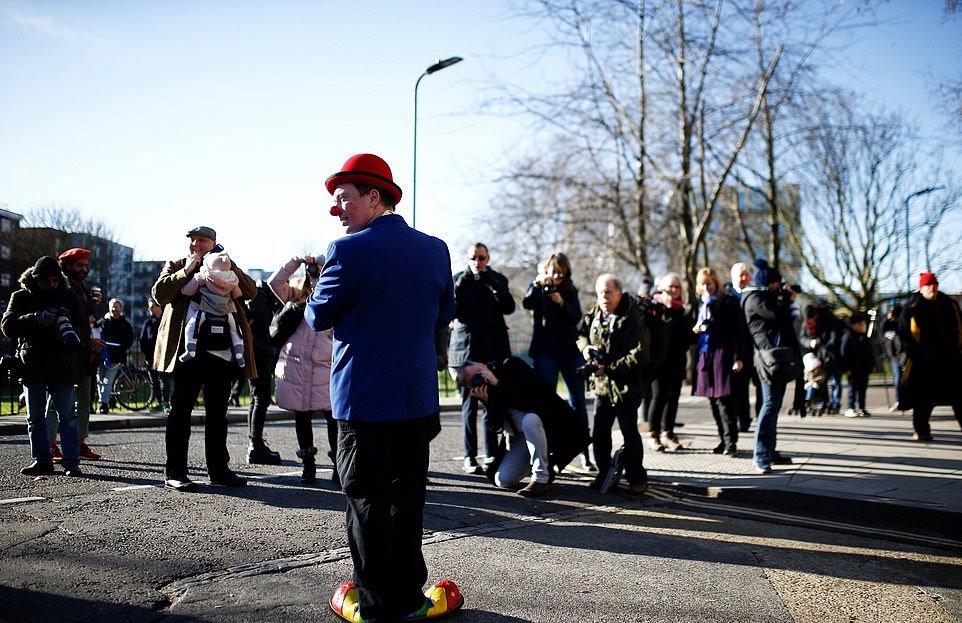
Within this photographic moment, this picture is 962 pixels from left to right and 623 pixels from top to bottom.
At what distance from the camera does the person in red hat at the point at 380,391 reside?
3383 mm

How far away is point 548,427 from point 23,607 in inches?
156

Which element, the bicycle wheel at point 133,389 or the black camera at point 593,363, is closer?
the black camera at point 593,363

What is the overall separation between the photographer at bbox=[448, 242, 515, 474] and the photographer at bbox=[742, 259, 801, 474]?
2.31m

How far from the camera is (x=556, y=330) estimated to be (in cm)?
798

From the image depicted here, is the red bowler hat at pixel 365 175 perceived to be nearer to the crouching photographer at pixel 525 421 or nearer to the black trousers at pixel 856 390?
the crouching photographer at pixel 525 421

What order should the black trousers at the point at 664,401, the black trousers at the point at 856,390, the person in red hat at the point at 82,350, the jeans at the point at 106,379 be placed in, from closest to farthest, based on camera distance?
the person in red hat at the point at 82,350, the black trousers at the point at 664,401, the jeans at the point at 106,379, the black trousers at the point at 856,390

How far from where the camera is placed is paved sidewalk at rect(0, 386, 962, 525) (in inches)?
238

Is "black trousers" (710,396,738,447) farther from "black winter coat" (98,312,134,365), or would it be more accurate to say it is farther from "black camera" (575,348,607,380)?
"black winter coat" (98,312,134,365)

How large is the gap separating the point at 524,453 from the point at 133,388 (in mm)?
10417

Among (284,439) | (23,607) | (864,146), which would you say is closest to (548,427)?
(23,607)

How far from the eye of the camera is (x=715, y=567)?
171 inches

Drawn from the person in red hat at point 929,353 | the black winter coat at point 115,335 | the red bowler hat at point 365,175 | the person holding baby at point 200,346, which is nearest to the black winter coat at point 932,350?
the person in red hat at point 929,353

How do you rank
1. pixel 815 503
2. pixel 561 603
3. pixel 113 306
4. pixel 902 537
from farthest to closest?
pixel 113 306, pixel 815 503, pixel 902 537, pixel 561 603

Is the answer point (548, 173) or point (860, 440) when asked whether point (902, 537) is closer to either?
point (860, 440)
